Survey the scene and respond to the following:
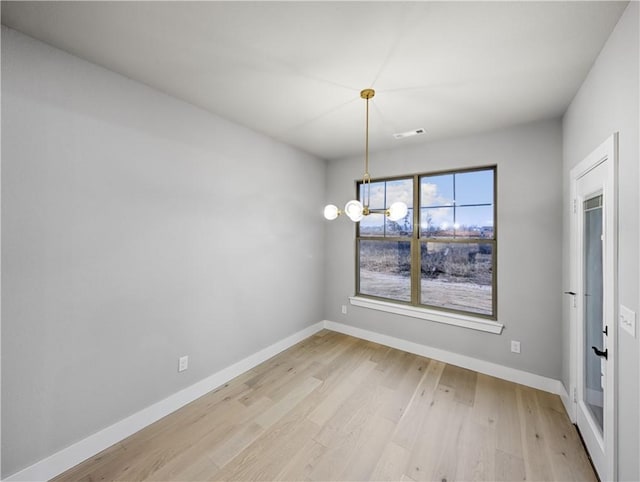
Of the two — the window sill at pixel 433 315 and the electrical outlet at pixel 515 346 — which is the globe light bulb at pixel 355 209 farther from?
the electrical outlet at pixel 515 346

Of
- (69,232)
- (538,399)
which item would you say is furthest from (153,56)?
(538,399)

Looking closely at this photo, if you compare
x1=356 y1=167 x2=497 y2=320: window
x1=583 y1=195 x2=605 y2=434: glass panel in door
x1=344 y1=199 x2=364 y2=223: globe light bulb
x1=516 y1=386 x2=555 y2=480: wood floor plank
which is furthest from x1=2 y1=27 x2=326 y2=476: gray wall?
x1=583 y1=195 x2=605 y2=434: glass panel in door

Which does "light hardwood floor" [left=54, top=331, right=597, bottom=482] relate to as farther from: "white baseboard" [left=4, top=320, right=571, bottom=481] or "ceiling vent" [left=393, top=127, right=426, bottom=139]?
"ceiling vent" [left=393, top=127, right=426, bottom=139]

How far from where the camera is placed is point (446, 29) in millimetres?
1475

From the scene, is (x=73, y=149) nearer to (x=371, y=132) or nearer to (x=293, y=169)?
(x=293, y=169)

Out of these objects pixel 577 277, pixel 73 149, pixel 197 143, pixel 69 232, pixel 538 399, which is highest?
pixel 197 143

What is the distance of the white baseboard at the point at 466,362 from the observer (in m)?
2.62

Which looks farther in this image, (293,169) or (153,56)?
(293,169)

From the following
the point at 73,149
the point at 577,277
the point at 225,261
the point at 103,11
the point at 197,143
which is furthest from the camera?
the point at 225,261

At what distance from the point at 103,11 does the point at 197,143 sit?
1.10 metres

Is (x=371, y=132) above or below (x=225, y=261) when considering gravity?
above

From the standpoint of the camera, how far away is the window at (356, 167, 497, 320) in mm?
3074

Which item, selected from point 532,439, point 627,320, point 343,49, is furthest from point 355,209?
point 532,439

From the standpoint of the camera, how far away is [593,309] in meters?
1.89
